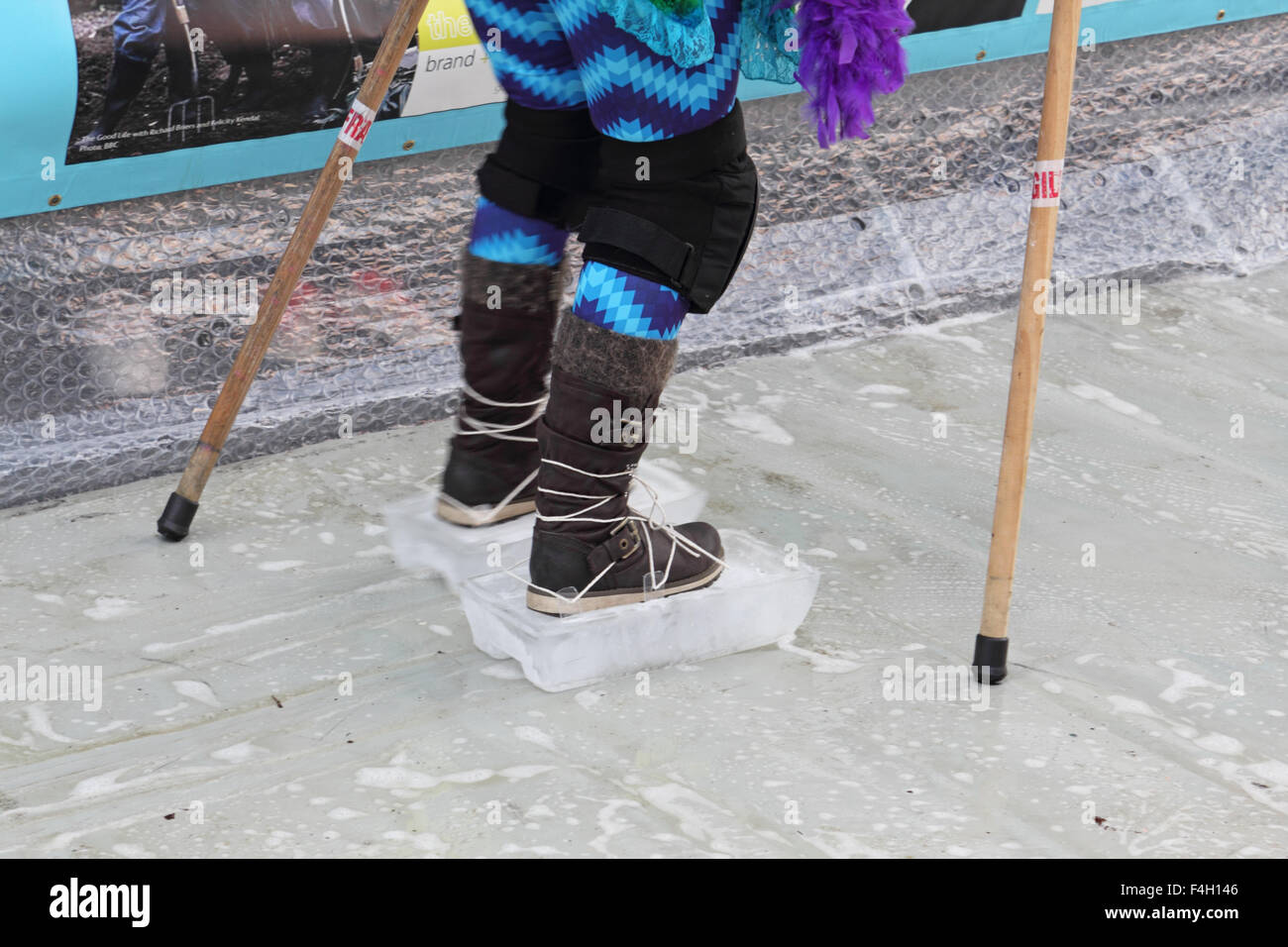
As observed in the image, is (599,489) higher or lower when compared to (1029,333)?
lower

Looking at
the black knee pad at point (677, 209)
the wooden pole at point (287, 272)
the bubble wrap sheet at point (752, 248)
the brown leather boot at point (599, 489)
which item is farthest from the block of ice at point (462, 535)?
the black knee pad at point (677, 209)

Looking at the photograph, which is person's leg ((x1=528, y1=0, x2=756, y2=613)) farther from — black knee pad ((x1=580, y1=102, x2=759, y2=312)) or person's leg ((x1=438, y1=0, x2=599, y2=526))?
person's leg ((x1=438, y1=0, x2=599, y2=526))

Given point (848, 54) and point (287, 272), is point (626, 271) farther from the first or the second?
point (287, 272)

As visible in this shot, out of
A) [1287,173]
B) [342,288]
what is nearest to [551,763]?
[342,288]

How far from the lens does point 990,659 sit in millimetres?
1835

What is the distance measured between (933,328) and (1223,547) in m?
0.99

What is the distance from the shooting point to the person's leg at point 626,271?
1717mm

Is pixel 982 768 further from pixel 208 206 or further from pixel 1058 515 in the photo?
pixel 208 206

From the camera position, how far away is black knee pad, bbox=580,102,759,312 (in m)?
1.75

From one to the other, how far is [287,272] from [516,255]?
35 cm

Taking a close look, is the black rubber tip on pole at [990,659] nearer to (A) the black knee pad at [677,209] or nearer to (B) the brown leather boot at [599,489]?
(B) the brown leather boot at [599,489]

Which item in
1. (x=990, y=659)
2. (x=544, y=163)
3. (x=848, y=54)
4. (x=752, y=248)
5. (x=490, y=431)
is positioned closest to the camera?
(x=848, y=54)

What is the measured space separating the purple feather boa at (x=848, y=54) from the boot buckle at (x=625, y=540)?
1.79 ft

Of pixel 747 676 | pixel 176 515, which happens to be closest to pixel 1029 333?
pixel 747 676
